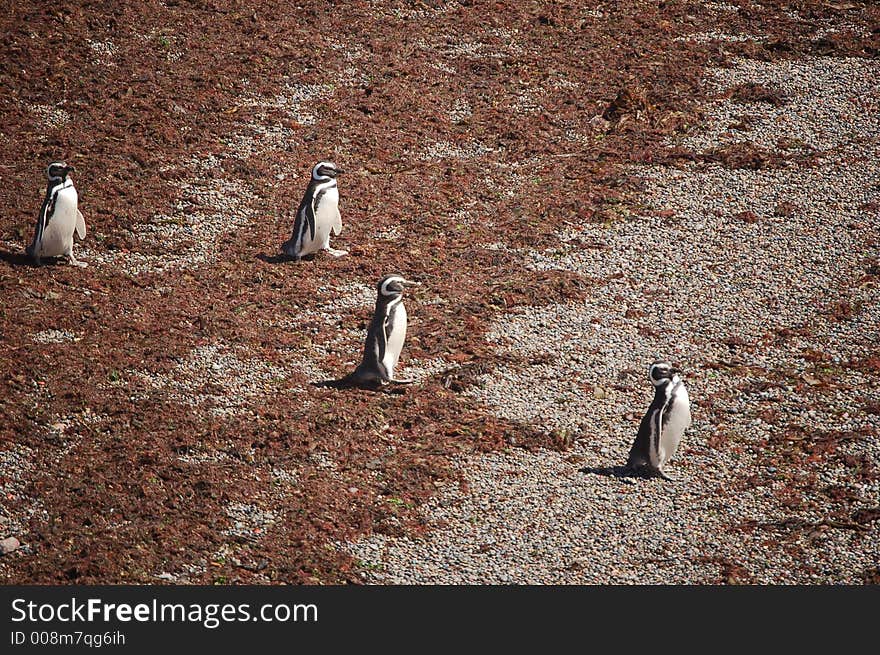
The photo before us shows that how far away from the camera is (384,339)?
32.5 feet

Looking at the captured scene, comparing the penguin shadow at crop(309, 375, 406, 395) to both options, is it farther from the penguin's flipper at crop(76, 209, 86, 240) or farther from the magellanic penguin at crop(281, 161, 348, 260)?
the penguin's flipper at crop(76, 209, 86, 240)

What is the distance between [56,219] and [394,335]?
188 inches

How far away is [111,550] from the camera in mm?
7906

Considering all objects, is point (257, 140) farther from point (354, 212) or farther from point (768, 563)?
point (768, 563)

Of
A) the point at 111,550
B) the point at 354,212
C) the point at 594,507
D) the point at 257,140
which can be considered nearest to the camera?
the point at 111,550

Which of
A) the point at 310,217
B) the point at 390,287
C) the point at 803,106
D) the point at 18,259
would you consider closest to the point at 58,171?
the point at 18,259

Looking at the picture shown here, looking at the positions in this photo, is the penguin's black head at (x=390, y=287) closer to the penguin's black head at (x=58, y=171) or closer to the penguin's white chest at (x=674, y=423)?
the penguin's white chest at (x=674, y=423)

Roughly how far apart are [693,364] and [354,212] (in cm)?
529

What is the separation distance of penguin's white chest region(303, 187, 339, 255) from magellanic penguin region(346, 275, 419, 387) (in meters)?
2.72

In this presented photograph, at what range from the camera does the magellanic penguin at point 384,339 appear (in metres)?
9.91

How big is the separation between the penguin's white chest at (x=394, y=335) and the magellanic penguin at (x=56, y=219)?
4614 mm

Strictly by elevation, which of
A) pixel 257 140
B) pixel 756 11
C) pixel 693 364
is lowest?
pixel 693 364

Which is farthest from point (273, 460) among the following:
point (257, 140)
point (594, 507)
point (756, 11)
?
point (756, 11)

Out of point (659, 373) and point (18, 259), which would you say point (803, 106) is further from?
point (18, 259)
